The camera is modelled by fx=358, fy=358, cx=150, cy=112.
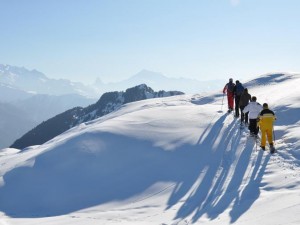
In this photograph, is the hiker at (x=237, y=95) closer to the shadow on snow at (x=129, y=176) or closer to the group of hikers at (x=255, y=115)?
the group of hikers at (x=255, y=115)

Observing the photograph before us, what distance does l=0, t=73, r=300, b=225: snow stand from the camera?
45.6 feet

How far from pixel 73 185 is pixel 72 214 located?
7.89 ft

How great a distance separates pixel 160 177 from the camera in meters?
17.9

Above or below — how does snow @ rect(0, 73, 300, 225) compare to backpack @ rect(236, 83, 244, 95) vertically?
below

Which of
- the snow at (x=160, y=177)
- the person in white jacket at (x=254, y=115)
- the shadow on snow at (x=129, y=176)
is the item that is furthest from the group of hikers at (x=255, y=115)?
the shadow on snow at (x=129, y=176)

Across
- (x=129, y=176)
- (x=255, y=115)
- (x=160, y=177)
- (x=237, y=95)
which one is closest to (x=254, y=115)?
(x=255, y=115)

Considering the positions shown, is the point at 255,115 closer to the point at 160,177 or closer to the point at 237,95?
the point at 237,95

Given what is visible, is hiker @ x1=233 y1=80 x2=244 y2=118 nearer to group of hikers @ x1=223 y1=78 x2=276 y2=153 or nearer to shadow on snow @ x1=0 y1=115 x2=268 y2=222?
group of hikers @ x1=223 y1=78 x2=276 y2=153

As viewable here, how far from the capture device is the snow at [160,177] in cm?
1391

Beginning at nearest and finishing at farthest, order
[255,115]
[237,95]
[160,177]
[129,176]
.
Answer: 1. [160,177]
2. [129,176]
3. [255,115]
4. [237,95]

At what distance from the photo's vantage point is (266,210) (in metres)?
12.3

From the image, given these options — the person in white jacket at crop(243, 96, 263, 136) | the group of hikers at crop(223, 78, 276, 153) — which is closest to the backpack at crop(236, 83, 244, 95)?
the group of hikers at crop(223, 78, 276, 153)

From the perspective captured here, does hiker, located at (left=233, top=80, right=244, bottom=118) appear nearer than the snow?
No

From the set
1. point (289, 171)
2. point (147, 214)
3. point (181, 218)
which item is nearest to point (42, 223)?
point (147, 214)
